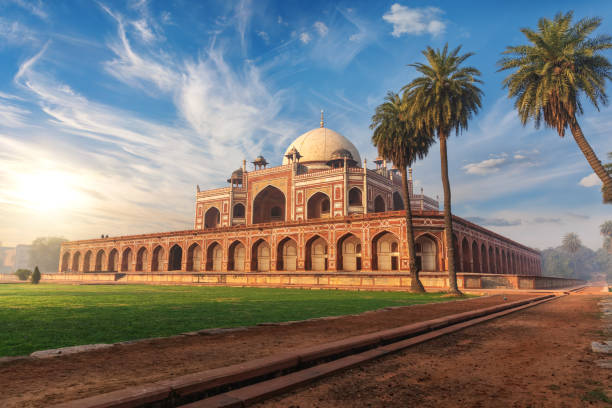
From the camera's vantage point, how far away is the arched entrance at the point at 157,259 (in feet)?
160

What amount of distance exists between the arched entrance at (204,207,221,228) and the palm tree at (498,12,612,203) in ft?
145

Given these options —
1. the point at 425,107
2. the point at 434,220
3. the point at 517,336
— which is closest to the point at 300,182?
the point at 434,220

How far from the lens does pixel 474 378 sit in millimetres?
4156

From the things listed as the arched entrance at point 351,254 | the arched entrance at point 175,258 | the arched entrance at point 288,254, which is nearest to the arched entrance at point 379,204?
the arched entrance at point 351,254

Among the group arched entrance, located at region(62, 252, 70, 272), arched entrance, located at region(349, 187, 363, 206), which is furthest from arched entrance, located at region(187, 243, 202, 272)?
arched entrance, located at region(62, 252, 70, 272)

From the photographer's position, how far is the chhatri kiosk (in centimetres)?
3331

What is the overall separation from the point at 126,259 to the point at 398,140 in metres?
44.7

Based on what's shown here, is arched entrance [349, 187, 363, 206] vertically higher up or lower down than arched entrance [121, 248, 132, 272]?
higher up

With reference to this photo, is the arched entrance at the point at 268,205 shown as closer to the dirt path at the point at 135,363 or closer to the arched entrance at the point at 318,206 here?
the arched entrance at the point at 318,206

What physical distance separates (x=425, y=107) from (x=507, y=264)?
35.3 metres

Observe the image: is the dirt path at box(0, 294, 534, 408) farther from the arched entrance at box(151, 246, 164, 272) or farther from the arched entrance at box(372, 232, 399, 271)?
the arched entrance at box(151, 246, 164, 272)

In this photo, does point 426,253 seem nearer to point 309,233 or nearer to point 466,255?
point 466,255

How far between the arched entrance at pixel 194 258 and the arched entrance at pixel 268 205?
27.8ft

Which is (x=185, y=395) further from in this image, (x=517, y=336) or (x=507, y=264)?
(x=507, y=264)
